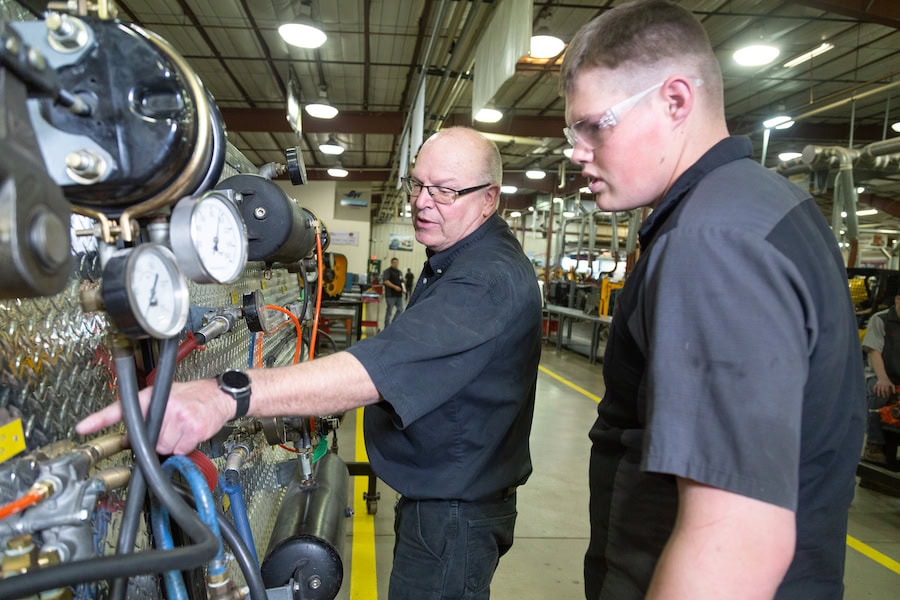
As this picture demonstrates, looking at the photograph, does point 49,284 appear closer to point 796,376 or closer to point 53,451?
point 53,451

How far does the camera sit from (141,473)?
658 mm

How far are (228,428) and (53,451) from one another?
552 millimetres

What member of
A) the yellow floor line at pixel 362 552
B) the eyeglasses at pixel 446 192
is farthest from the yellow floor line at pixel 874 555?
the eyeglasses at pixel 446 192

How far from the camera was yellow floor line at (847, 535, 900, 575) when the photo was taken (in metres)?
2.91

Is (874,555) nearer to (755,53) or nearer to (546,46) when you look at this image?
(546,46)

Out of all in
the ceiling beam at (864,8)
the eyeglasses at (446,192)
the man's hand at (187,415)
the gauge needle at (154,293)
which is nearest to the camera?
the gauge needle at (154,293)

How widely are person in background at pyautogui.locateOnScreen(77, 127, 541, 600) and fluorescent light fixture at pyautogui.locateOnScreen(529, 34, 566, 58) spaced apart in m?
3.85

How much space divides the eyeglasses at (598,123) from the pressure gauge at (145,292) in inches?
27.8

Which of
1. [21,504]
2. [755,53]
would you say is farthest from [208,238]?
[755,53]

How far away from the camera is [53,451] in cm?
74

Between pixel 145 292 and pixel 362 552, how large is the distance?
2575 millimetres

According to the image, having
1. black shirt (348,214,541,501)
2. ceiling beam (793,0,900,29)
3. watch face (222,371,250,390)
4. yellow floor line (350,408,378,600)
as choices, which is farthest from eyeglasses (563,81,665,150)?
ceiling beam (793,0,900,29)

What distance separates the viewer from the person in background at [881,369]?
13.6ft

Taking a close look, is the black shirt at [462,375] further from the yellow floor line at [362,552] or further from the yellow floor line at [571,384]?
the yellow floor line at [571,384]
